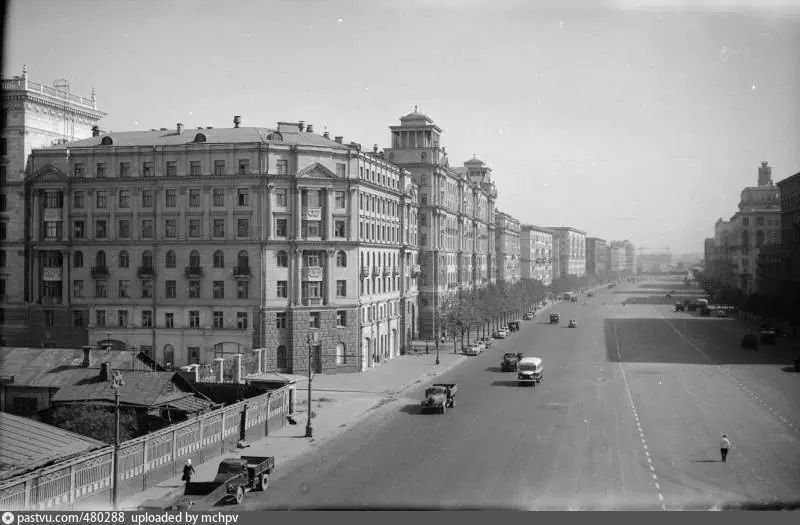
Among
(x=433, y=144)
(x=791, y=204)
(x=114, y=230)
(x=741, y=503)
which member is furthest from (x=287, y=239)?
(x=791, y=204)

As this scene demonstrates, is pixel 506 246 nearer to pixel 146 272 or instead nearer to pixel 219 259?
pixel 219 259

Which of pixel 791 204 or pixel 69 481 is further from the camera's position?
pixel 791 204

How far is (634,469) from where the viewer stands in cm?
3192

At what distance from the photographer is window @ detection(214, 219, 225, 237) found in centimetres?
6344

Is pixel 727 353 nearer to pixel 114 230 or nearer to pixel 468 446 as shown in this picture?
pixel 468 446

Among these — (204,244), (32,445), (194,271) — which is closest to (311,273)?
(204,244)

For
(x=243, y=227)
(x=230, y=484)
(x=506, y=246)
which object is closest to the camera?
(x=230, y=484)

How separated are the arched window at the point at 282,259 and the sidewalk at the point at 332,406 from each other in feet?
31.6

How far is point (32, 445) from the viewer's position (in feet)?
90.7

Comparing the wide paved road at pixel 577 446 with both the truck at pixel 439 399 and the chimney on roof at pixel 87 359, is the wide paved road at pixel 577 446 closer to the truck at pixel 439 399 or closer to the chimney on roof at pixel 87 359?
the truck at pixel 439 399

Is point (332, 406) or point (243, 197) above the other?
point (243, 197)

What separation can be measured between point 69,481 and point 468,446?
18029 millimetres

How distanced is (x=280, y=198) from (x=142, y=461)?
3540cm

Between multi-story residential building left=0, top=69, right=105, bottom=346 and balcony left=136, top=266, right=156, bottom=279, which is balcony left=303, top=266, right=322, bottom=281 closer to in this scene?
balcony left=136, top=266, right=156, bottom=279
